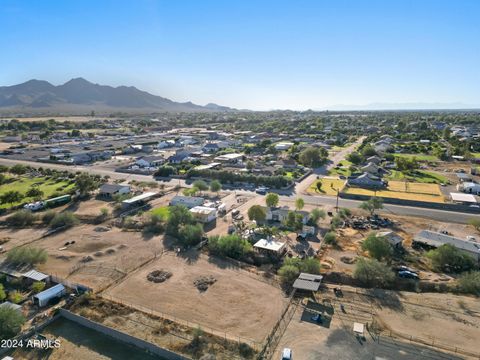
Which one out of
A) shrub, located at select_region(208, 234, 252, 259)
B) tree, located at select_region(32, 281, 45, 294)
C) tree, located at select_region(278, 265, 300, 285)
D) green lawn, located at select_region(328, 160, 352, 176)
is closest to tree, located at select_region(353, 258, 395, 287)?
tree, located at select_region(278, 265, 300, 285)

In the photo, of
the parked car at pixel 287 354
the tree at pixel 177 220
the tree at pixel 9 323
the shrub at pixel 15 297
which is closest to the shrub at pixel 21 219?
the shrub at pixel 15 297

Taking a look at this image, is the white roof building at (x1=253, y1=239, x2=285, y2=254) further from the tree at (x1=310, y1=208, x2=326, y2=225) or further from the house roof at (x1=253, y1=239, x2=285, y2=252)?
the tree at (x1=310, y1=208, x2=326, y2=225)

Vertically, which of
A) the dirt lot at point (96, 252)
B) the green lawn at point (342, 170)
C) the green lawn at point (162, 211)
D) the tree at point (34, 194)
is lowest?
the dirt lot at point (96, 252)

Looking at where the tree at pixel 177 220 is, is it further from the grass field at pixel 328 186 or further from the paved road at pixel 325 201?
the grass field at pixel 328 186

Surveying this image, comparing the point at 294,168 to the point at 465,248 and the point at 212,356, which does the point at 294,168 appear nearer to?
the point at 465,248

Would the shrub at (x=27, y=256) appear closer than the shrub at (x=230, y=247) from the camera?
Yes
